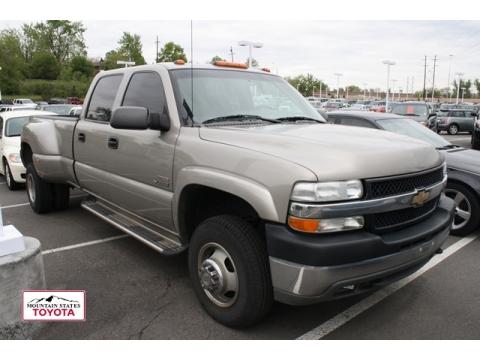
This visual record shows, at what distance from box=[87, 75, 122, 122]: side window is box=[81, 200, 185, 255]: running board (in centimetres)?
99

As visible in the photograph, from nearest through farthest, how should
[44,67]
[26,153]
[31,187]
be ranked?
1. [31,187]
2. [26,153]
3. [44,67]

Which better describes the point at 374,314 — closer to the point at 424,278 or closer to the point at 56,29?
the point at 424,278

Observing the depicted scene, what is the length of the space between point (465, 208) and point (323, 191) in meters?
3.81

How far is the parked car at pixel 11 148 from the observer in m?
8.20

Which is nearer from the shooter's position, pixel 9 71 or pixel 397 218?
pixel 397 218

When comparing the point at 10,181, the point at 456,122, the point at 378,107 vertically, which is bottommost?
the point at 10,181

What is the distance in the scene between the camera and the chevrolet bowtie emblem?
2969 mm

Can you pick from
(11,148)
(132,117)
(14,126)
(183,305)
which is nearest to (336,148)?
(132,117)

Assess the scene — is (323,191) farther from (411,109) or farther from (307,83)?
(307,83)

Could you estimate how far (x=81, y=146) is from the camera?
512 cm

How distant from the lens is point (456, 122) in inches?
935

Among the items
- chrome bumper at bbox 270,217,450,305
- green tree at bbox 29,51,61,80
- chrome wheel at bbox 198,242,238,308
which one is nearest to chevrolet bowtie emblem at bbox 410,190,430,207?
chrome bumper at bbox 270,217,450,305

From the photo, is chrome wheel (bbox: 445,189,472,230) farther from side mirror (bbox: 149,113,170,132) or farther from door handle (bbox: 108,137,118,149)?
door handle (bbox: 108,137,118,149)

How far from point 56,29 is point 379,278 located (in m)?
96.1
